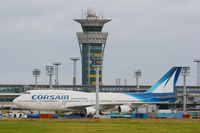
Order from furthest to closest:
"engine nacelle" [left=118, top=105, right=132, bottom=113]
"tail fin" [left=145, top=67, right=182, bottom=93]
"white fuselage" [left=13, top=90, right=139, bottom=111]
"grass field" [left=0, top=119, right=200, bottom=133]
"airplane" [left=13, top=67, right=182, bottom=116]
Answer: "tail fin" [left=145, top=67, right=182, bottom=93]
"engine nacelle" [left=118, top=105, right=132, bottom=113]
"airplane" [left=13, top=67, right=182, bottom=116]
"white fuselage" [left=13, top=90, right=139, bottom=111]
"grass field" [left=0, top=119, right=200, bottom=133]

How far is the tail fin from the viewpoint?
155375mm

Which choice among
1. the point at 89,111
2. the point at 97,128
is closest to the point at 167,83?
the point at 89,111

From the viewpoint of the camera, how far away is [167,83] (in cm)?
15662

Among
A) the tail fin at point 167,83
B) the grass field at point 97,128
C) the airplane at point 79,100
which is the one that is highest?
the tail fin at point 167,83

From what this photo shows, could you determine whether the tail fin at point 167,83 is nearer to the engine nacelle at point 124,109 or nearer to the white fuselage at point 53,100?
the engine nacelle at point 124,109

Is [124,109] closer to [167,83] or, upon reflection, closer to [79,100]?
[79,100]

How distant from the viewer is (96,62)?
137 m

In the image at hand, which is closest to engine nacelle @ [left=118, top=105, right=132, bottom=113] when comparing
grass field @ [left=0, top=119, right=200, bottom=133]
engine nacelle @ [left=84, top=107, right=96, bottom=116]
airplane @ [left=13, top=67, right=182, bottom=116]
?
airplane @ [left=13, top=67, right=182, bottom=116]

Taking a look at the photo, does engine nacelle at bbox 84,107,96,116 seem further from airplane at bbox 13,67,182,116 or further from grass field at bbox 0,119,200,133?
grass field at bbox 0,119,200,133

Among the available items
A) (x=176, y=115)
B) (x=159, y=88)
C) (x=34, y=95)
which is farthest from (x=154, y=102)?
(x=34, y=95)

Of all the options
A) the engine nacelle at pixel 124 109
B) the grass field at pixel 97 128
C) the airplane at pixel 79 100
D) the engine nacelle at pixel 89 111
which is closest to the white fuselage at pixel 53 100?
the airplane at pixel 79 100

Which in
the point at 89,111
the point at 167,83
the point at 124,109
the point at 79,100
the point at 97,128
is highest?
the point at 167,83

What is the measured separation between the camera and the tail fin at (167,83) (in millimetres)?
155375

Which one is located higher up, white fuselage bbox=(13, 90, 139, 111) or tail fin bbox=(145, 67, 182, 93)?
tail fin bbox=(145, 67, 182, 93)
